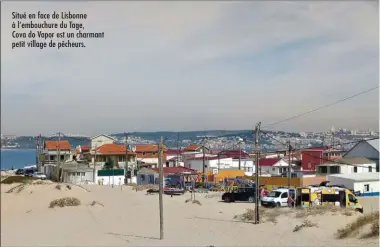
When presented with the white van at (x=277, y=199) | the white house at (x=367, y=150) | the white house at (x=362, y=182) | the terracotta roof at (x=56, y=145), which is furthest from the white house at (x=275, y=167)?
the white van at (x=277, y=199)

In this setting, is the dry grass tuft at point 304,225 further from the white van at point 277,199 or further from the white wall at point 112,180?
the white wall at point 112,180

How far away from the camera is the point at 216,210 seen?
26828 mm

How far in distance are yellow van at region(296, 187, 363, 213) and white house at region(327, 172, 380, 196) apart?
1582 cm

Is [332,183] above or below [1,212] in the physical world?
below

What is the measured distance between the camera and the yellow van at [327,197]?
27.0 m

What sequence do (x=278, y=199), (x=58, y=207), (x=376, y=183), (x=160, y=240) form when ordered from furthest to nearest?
(x=376, y=183) < (x=278, y=199) < (x=58, y=207) < (x=160, y=240)

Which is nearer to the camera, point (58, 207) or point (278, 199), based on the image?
point (58, 207)

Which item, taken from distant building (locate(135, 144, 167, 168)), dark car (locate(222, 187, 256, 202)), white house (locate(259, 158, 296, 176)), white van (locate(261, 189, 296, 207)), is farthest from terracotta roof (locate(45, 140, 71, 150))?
white van (locate(261, 189, 296, 207))

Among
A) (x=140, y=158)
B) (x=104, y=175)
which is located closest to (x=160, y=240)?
(x=104, y=175)

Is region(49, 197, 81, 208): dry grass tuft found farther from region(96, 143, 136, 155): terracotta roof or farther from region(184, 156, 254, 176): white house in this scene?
region(184, 156, 254, 176): white house

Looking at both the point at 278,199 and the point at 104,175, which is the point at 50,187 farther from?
the point at 104,175

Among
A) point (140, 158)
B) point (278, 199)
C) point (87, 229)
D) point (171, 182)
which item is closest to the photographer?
point (87, 229)

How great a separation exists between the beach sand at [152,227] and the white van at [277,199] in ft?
5.94

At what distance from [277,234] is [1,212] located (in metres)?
13.1
